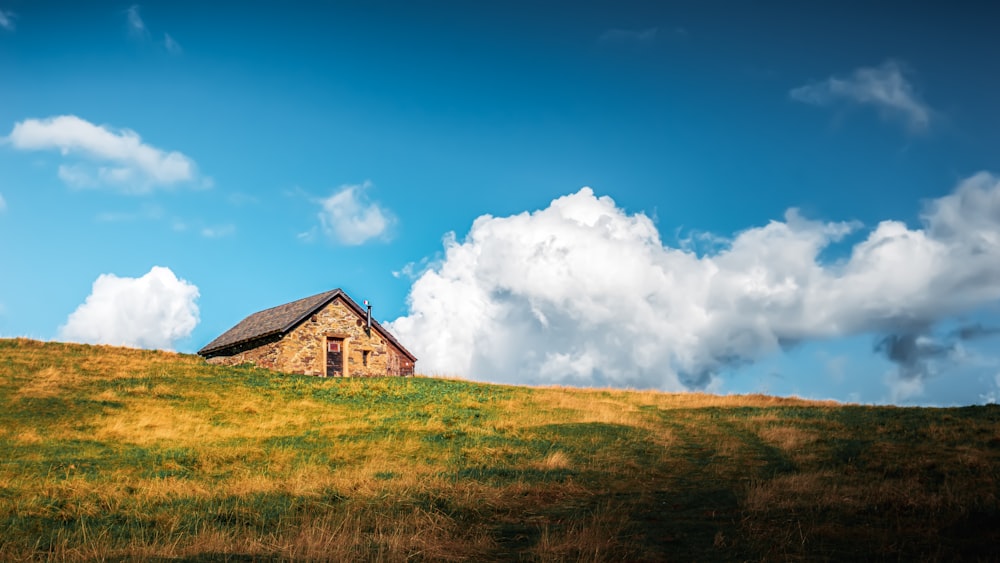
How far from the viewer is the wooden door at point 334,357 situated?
43.4 metres

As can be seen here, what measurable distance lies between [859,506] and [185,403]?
996 inches

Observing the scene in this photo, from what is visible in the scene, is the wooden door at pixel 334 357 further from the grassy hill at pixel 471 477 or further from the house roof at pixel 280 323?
the grassy hill at pixel 471 477

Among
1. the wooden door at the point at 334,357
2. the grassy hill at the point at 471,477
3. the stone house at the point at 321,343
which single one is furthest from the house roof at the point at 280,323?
the grassy hill at the point at 471,477

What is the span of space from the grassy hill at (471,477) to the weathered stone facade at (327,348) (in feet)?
36.0

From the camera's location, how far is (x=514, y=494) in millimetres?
12891

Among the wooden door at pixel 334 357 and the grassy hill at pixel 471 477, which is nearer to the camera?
the grassy hill at pixel 471 477

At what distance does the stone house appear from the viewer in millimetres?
41906

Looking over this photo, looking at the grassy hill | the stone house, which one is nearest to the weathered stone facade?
the stone house

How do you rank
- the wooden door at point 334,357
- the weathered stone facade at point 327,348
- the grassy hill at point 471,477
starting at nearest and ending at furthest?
the grassy hill at point 471,477, the weathered stone facade at point 327,348, the wooden door at point 334,357

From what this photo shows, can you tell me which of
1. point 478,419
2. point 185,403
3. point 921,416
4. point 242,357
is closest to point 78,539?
point 478,419

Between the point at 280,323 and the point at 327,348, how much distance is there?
3.47 metres

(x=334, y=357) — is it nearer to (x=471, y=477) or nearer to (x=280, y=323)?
(x=280, y=323)

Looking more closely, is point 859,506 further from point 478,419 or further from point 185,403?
point 185,403

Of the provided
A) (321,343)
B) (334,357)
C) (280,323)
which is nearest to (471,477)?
(321,343)
